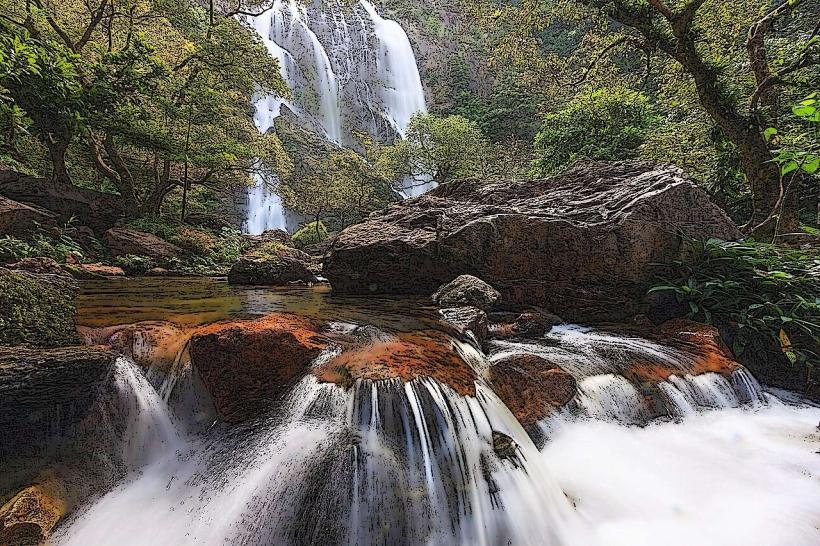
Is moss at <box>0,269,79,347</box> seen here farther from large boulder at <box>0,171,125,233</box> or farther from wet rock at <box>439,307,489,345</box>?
large boulder at <box>0,171,125,233</box>

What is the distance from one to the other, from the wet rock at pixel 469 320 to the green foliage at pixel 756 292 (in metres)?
2.34

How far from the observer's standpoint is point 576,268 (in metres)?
5.25

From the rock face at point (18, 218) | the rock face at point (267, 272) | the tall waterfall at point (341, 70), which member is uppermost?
the tall waterfall at point (341, 70)

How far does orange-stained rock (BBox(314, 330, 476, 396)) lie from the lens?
8.83 feet

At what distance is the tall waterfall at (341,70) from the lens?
26.9 m

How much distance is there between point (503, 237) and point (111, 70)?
791cm

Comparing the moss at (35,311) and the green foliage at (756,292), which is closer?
the moss at (35,311)

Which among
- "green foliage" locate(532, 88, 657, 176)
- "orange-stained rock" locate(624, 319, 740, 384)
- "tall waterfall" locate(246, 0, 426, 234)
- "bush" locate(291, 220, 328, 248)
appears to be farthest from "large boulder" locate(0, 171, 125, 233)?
"tall waterfall" locate(246, 0, 426, 234)

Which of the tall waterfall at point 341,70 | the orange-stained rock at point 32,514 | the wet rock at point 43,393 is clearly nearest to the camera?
the orange-stained rock at point 32,514

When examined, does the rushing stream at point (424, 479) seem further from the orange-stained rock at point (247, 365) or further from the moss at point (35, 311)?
the moss at point (35, 311)

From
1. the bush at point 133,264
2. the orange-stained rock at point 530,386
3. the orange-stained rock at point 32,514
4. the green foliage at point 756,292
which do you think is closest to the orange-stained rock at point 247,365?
the orange-stained rock at point 32,514

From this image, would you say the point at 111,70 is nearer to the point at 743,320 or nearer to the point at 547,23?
the point at 547,23

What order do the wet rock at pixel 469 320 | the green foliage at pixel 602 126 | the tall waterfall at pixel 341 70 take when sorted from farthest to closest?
1. the tall waterfall at pixel 341 70
2. the green foliage at pixel 602 126
3. the wet rock at pixel 469 320

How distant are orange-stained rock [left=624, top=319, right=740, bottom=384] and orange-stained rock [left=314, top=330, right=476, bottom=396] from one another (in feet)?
6.17
